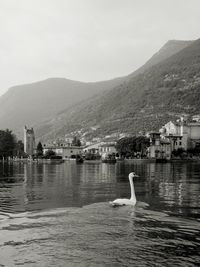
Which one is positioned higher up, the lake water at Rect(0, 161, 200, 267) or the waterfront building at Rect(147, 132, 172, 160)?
the waterfront building at Rect(147, 132, 172, 160)

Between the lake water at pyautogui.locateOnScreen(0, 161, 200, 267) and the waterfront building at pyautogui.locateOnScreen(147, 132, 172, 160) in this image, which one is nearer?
the lake water at pyautogui.locateOnScreen(0, 161, 200, 267)

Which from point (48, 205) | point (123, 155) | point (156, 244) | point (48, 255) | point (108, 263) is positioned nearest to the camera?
point (108, 263)

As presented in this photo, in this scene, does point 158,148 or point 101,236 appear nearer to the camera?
point 101,236

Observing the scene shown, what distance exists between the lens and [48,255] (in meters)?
15.4

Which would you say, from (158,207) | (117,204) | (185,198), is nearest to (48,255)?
(117,204)

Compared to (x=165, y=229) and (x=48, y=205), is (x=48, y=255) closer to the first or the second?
(x=165, y=229)

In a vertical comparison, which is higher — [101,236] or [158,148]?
[158,148]

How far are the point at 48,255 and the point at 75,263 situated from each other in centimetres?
140

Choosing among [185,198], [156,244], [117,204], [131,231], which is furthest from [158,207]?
[156,244]

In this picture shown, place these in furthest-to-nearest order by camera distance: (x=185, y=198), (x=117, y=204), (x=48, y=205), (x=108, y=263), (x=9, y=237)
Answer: (x=185, y=198)
(x=48, y=205)
(x=117, y=204)
(x=9, y=237)
(x=108, y=263)

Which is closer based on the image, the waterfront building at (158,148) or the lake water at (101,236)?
the lake water at (101,236)

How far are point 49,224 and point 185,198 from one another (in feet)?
52.0

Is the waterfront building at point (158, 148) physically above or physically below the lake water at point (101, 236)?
above

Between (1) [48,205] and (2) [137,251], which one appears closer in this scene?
(2) [137,251]
